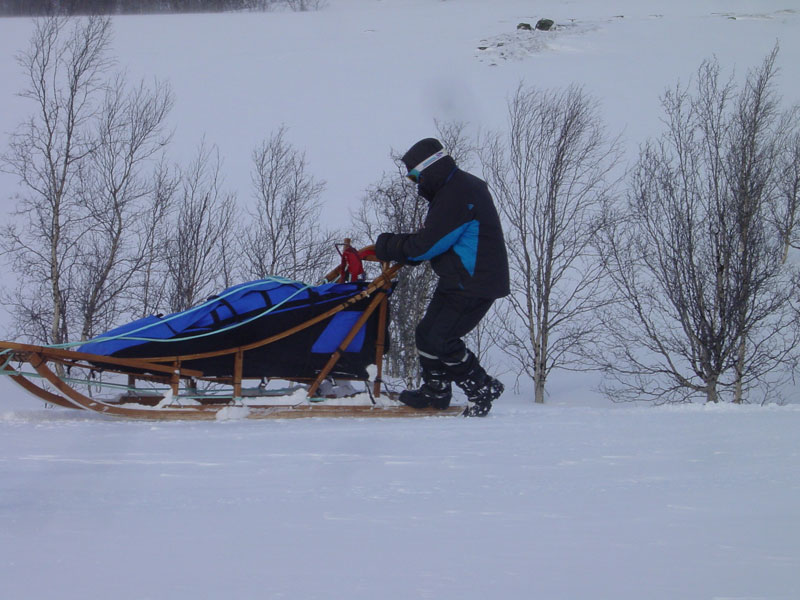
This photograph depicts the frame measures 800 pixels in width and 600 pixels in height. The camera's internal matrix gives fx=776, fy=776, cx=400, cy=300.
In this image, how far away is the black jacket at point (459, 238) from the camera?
4645 millimetres

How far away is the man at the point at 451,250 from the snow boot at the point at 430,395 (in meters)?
0.08

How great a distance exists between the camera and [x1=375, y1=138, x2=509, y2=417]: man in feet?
15.3

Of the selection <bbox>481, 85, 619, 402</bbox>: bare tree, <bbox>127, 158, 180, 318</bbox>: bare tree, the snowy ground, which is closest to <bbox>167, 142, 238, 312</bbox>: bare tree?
<bbox>127, 158, 180, 318</bbox>: bare tree

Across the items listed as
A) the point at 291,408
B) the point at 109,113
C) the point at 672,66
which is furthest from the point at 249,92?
the point at 291,408

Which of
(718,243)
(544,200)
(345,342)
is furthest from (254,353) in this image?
(544,200)

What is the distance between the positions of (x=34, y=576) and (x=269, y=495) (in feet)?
2.92

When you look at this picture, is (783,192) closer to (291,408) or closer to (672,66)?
(291,408)

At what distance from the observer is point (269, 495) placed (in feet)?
8.61

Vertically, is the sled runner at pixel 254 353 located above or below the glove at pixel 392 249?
below

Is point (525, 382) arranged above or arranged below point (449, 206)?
below

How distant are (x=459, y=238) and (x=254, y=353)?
4.95ft

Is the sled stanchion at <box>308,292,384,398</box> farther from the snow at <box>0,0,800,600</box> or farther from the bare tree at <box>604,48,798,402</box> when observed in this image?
the bare tree at <box>604,48,798,402</box>

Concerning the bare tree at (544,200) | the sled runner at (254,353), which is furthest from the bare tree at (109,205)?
the sled runner at (254,353)

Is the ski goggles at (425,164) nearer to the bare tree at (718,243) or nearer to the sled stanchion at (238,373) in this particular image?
the sled stanchion at (238,373)
